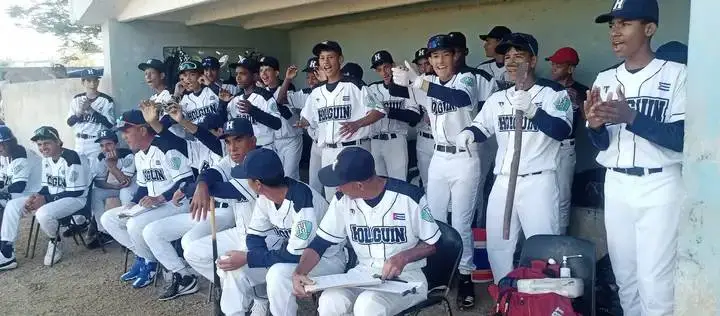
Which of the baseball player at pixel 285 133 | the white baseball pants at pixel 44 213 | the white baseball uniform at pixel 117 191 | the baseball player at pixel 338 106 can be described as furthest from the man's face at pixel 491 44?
the white baseball pants at pixel 44 213

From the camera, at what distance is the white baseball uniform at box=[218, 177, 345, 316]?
2980mm


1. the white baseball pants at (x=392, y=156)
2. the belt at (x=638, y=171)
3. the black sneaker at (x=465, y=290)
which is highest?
the belt at (x=638, y=171)

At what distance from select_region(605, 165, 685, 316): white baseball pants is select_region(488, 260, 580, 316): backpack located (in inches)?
12.8

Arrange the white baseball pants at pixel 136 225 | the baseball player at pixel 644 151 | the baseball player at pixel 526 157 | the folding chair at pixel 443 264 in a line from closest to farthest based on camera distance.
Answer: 1. the baseball player at pixel 644 151
2. the folding chair at pixel 443 264
3. the baseball player at pixel 526 157
4. the white baseball pants at pixel 136 225

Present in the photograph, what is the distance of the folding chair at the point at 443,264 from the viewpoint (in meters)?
2.85

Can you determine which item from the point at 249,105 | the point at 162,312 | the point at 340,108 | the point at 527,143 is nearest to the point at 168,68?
the point at 249,105

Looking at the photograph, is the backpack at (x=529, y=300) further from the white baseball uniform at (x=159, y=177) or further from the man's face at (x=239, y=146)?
the white baseball uniform at (x=159, y=177)

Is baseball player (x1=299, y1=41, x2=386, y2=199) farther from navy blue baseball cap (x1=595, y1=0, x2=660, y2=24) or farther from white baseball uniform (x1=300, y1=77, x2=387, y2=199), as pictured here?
navy blue baseball cap (x1=595, y1=0, x2=660, y2=24)

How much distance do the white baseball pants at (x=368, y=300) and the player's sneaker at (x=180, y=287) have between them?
1.83 m

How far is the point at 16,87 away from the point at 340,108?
8.00 meters

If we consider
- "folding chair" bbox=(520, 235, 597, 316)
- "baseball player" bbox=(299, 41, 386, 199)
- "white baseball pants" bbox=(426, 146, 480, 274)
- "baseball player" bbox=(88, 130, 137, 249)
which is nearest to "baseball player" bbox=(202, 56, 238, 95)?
"baseball player" bbox=(88, 130, 137, 249)

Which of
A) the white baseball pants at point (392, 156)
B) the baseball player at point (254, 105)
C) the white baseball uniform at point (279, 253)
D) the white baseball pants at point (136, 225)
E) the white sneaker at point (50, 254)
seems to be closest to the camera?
the white baseball uniform at point (279, 253)

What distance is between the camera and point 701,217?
2.04m

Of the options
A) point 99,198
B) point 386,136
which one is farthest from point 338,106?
point 99,198
